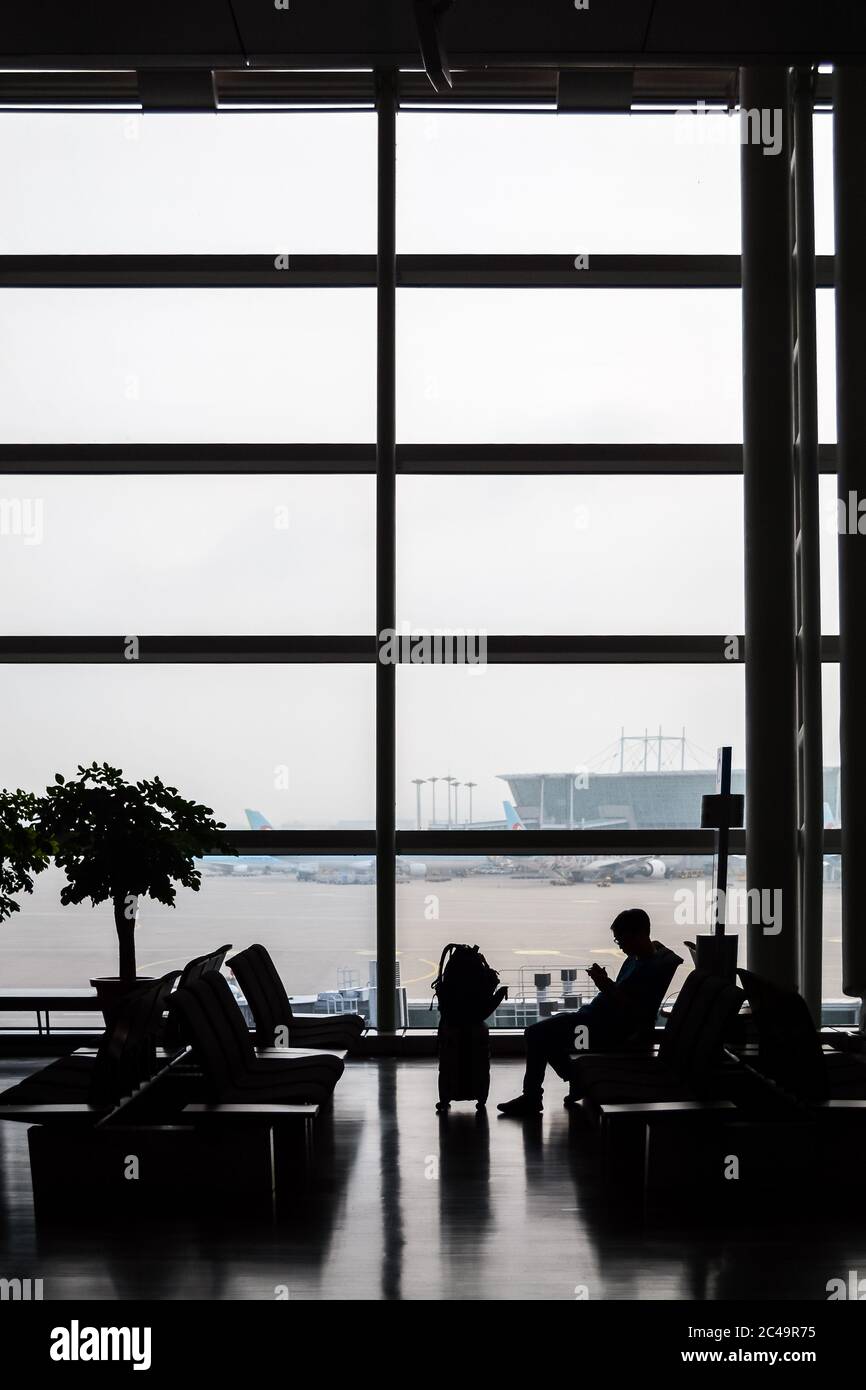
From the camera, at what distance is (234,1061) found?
5328 mm

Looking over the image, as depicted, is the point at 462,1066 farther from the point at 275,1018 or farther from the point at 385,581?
the point at 385,581

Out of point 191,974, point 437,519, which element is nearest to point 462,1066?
point 191,974

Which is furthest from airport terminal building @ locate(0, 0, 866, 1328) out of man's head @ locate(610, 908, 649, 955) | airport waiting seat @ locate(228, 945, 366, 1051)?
man's head @ locate(610, 908, 649, 955)

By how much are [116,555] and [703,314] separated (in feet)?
14.5

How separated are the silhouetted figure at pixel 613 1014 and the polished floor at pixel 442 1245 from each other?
704mm

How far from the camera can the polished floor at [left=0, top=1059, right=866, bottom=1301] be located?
3760mm

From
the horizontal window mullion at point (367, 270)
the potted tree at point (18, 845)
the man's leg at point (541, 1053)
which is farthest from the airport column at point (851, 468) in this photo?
the potted tree at point (18, 845)

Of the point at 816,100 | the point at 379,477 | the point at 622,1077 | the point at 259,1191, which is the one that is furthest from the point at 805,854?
the point at 816,100

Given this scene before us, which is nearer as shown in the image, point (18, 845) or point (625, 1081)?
point (625, 1081)

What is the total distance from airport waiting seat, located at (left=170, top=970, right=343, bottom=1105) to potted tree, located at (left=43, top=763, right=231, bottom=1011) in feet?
4.30

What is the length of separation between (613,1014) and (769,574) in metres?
3.26

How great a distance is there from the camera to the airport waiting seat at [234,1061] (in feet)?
15.8

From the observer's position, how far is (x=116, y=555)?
828cm

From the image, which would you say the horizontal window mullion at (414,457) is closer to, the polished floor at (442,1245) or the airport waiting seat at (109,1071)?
the airport waiting seat at (109,1071)
